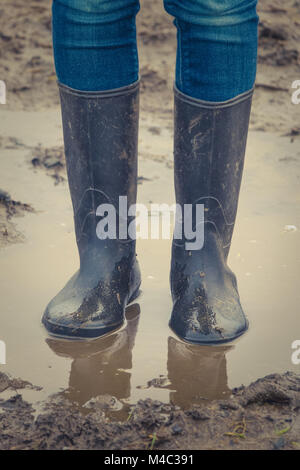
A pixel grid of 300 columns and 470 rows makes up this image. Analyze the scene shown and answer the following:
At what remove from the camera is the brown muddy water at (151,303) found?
4.45 ft

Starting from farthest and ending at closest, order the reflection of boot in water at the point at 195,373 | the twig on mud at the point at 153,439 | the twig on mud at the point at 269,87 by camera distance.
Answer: the twig on mud at the point at 269,87 < the reflection of boot in water at the point at 195,373 < the twig on mud at the point at 153,439

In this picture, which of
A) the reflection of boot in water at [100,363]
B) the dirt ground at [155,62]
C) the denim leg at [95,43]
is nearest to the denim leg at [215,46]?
the denim leg at [95,43]

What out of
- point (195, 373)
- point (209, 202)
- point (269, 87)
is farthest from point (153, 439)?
point (269, 87)

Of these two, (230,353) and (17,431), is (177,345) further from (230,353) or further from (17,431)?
(17,431)

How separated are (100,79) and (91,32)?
105 millimetres

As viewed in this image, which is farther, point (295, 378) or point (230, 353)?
point (230, 353)

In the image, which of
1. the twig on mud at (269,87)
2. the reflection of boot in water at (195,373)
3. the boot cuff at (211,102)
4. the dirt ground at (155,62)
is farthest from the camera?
the twig on mud at (269,87)

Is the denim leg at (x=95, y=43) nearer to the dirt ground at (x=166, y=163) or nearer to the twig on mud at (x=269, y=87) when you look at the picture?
the dirt ground at (x=166, y=163)

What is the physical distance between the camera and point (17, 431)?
1.16 metres

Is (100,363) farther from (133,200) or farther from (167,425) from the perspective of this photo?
(133,200)

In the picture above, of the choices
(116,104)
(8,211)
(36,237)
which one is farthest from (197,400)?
(8,211)

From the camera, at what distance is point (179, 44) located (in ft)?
4.53

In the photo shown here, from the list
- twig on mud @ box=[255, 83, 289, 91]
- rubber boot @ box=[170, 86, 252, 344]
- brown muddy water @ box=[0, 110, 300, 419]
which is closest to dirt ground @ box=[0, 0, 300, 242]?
twig on mud @ box=[255, 83, 289, 91]

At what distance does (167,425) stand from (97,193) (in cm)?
61
